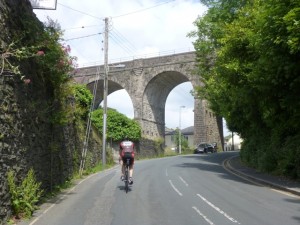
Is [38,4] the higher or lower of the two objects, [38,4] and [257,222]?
the higher

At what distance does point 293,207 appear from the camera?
34.7 feet

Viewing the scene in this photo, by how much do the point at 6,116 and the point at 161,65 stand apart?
49677 millimetres

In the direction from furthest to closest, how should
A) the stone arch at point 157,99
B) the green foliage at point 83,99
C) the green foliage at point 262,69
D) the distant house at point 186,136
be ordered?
the distant house at point 186,136 → the stone arch at point 157,99 → the green foliage at point 83,99 → the green foliage at point 262,69

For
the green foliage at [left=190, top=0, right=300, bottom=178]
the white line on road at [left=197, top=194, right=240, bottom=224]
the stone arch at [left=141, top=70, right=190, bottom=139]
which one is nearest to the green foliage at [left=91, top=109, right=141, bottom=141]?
the stone arch at [left=141, top=70, right=190, bottom=139]

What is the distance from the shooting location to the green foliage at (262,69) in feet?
46.4

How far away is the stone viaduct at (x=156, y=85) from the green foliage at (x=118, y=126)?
8342 mm

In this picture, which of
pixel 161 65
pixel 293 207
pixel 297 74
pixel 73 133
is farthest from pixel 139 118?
pixel 293 207

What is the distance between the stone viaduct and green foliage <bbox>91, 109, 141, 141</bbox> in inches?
328

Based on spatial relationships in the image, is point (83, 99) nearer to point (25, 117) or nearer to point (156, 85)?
point (25, 117)

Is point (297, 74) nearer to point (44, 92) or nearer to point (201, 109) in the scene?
point (44, 92)

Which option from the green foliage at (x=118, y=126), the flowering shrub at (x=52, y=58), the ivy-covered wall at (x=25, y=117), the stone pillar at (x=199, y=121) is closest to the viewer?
the ivy-covered wall at (x=25, y=117)

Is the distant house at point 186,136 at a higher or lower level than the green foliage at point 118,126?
higher

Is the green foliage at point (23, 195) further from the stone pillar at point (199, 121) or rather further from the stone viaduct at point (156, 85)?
the stone pillar at point (199, 121)

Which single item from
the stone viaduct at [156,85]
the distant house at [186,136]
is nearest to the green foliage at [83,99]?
the stone viaduct at [156,85]
